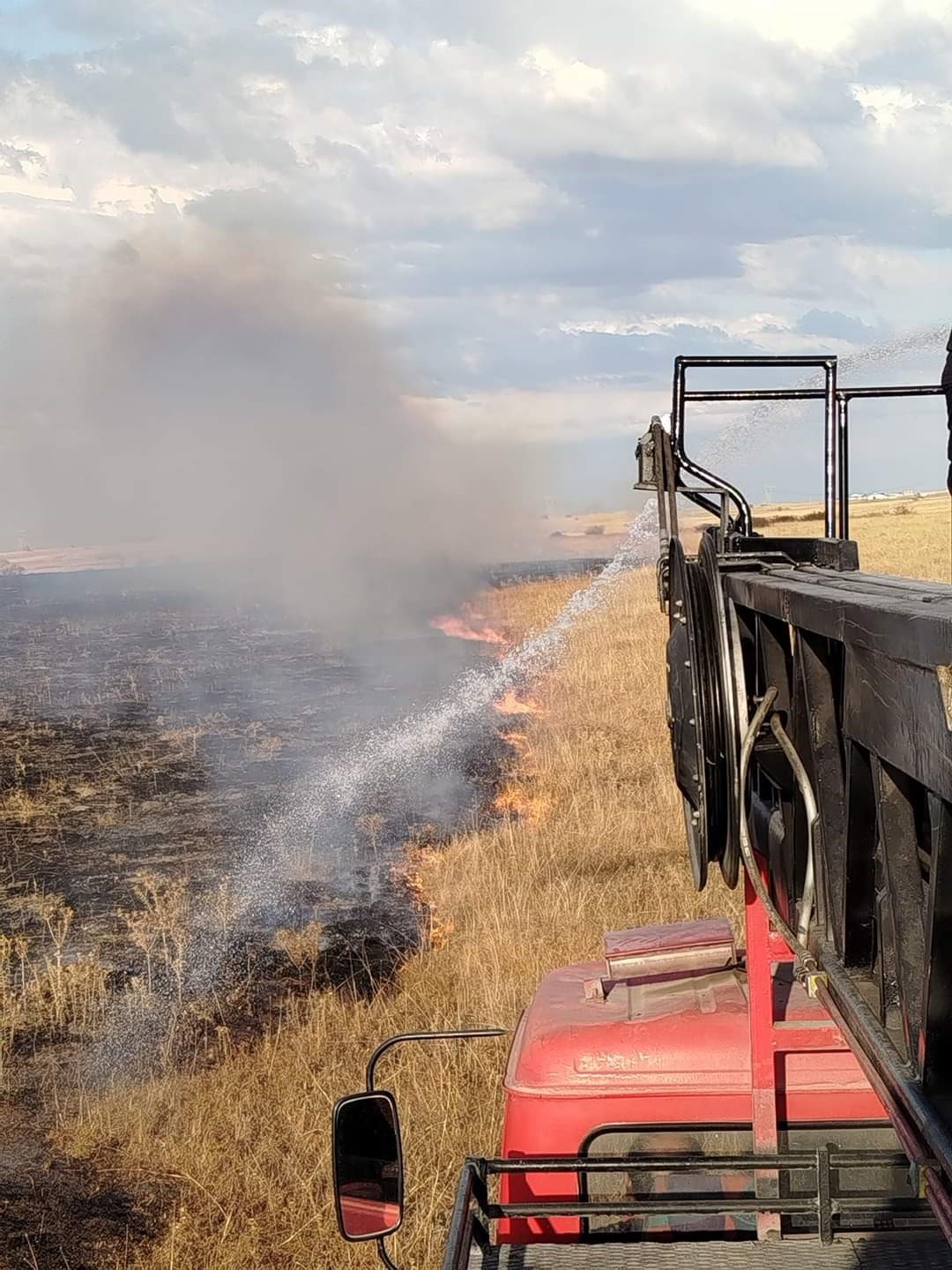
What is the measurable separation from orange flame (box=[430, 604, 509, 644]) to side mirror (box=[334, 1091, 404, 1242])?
3543cm

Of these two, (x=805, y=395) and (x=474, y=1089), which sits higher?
(x=805, y=395)

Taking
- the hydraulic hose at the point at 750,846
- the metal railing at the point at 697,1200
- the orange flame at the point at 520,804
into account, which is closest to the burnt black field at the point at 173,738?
the orange flame at the point at 520,804

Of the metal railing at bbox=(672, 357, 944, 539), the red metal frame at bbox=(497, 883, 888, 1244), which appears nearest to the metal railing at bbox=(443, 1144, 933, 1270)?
the red metal frame at bbox=(497, 883, 888, 1244)

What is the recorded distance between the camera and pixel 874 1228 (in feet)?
11.0

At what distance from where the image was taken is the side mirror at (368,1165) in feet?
10.2


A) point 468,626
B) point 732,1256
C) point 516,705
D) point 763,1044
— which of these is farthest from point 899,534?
point 732,1256

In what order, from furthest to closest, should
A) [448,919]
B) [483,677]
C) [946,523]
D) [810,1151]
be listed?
[946,523] < [483,677] < [448,919] < [810,1151]

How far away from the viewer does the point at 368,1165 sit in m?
3.16

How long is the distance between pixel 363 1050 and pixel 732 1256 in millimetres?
5950

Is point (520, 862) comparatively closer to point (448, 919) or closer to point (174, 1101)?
point (448, 919)

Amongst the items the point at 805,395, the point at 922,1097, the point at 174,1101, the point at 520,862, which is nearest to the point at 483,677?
the point at 520,862

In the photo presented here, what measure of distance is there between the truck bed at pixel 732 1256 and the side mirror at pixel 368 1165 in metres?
0.28

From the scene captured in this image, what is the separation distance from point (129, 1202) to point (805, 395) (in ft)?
19.6

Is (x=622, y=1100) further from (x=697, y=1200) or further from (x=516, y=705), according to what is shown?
(x=516, y=705)
